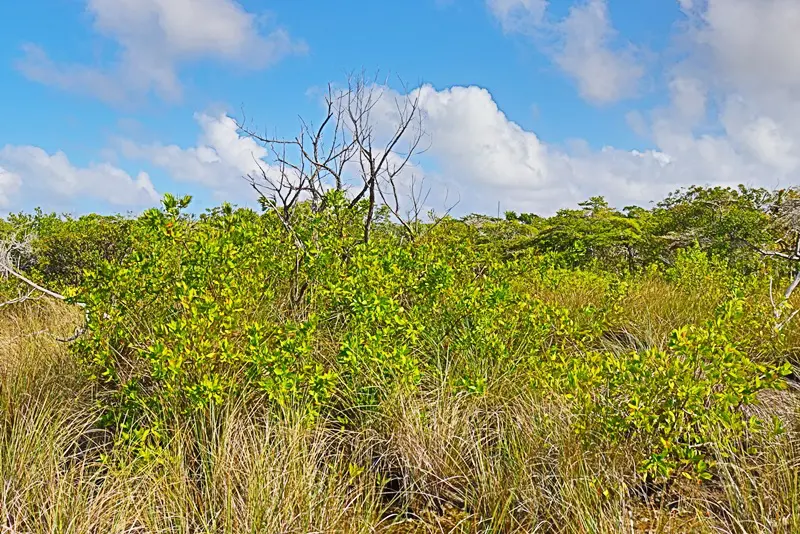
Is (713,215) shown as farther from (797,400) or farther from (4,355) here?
(4,355)

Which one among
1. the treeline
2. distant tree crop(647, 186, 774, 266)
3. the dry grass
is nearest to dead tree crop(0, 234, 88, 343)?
the treeline

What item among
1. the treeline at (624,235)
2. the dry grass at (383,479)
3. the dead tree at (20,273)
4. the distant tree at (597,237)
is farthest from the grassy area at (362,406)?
the distant tree at (597,237)

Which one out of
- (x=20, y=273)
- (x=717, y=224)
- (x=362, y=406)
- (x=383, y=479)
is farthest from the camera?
(x=717, y=224)

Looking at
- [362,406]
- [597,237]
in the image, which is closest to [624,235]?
[597,237]

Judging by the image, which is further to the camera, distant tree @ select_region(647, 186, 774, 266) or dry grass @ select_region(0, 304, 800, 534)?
distant tree @ select_region(647, 186, 774, 266)

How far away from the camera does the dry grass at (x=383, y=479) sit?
2.81 metres

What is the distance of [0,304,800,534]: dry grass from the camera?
281 cm

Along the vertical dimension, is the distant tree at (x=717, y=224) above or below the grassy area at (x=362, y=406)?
above

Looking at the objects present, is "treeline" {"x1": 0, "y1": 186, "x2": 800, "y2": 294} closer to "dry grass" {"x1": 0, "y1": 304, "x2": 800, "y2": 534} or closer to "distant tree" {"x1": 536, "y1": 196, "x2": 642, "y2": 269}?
"distant tree" {"x1": 536, "y1": 196, "x2": 642, "y2": 269}

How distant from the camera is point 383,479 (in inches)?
131

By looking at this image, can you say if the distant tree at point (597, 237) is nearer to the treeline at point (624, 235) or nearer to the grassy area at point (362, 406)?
the treeline at point (624, 235)

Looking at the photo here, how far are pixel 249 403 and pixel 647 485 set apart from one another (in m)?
2.27

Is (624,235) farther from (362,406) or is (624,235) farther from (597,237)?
(362,406)

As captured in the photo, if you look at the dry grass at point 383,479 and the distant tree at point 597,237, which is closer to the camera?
the dry grass at point 383,479
